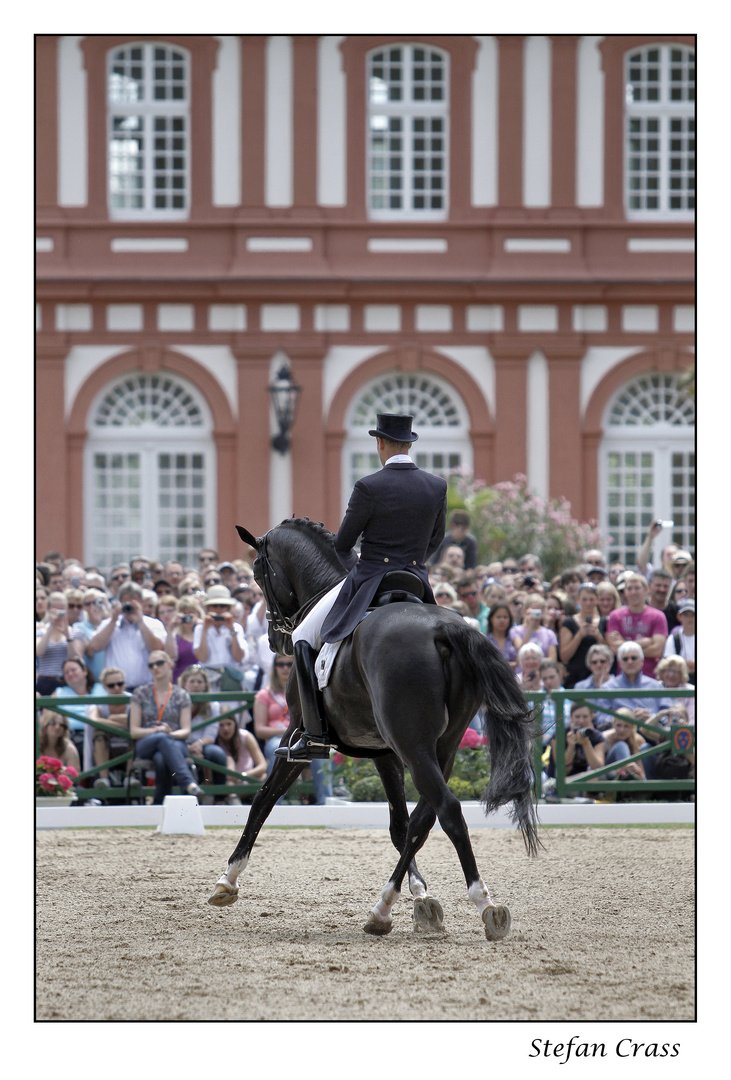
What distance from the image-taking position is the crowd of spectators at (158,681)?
1060 cm

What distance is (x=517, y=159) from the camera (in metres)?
21.8

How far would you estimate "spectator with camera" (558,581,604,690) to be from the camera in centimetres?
1152

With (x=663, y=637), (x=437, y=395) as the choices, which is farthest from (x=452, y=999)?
(x=437, y=395)

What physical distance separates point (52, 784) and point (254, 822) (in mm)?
3867

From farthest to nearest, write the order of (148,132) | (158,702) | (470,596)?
(148,132) < (470,596) < (158,702)

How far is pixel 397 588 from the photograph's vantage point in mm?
6598

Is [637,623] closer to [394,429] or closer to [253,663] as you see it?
[253,663]

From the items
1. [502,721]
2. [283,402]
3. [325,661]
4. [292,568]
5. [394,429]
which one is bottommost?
[502,721]

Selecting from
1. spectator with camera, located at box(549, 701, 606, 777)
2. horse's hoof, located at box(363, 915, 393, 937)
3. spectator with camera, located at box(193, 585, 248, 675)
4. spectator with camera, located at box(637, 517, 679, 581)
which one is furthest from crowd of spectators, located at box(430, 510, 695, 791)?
horse's hoof, located at box(363, 915, 393, 937)

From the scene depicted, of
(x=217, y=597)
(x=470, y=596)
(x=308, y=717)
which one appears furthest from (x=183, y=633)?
(x=308, y=717)

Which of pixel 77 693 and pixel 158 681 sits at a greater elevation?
pixel 158 681

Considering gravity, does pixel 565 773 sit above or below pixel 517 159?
below

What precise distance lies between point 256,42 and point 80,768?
14241 millimetres

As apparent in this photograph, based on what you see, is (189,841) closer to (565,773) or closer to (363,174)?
(565,773)
